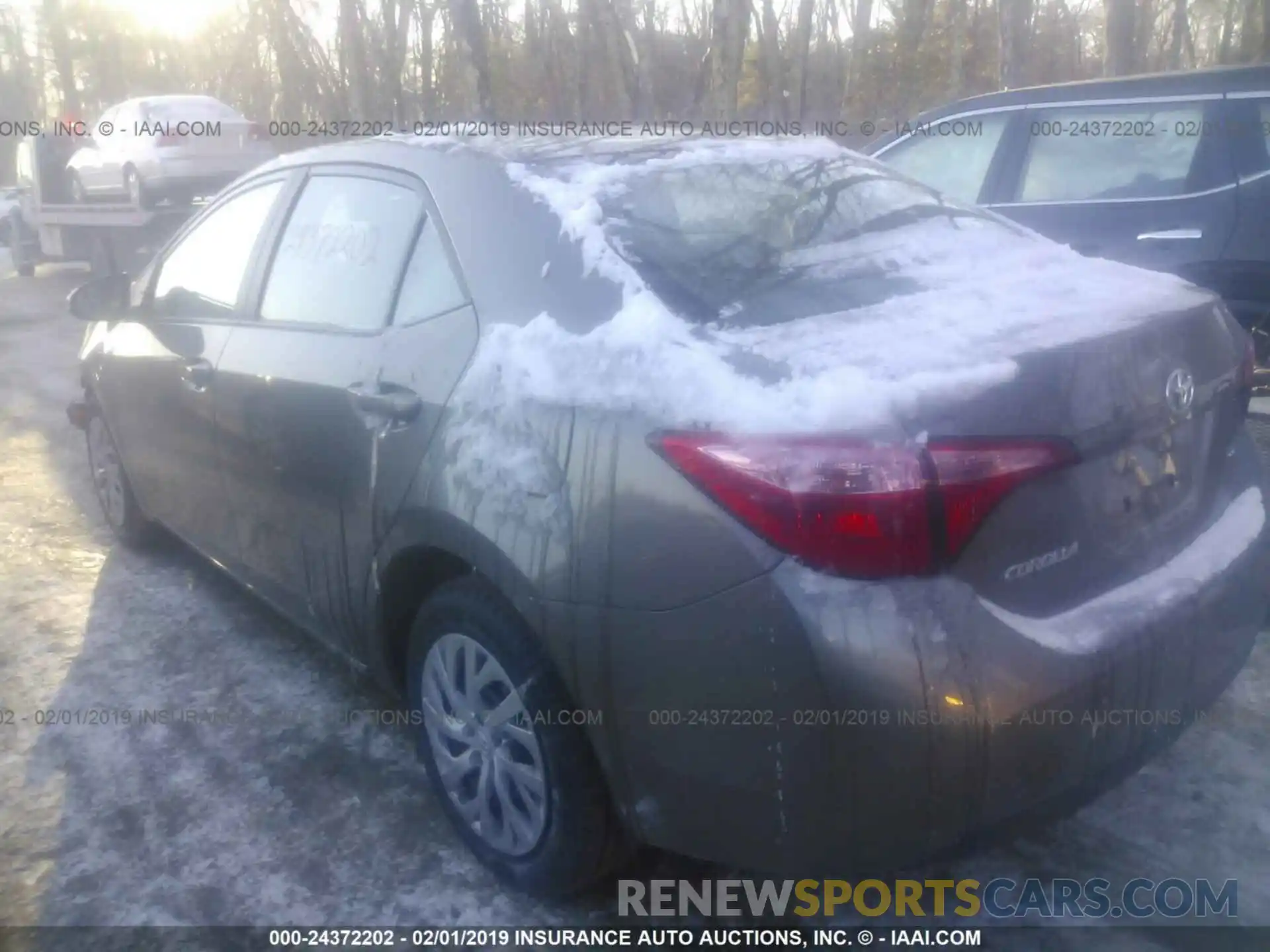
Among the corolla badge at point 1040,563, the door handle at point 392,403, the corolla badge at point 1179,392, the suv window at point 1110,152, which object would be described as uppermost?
the suv window at point 1110,152

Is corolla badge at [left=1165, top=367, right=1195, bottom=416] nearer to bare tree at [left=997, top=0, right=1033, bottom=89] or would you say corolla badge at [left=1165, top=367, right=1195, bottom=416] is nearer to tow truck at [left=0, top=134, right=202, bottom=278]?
tow truck at [left=0, top=134, right=202, bottom=278]

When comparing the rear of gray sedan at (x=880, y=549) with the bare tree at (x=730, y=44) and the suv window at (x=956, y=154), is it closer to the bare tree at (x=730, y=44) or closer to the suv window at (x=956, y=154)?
the suv window at (x=956, y=154)

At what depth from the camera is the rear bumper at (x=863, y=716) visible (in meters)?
2.00

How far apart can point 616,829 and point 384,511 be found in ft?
3.20

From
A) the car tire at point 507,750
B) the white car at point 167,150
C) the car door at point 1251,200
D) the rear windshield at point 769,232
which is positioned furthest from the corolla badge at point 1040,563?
the white car at point 167,150

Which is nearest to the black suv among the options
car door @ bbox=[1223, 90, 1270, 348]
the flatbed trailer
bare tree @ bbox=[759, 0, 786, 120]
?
car door @ bbox=[1223, 90, 1270, 348]

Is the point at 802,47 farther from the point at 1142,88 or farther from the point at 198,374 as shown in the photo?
→ the point at 198,374

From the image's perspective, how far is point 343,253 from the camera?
3.29 meters

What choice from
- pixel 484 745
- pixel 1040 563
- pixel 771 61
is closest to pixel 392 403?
pixel 484 745

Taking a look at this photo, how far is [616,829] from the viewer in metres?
2.52

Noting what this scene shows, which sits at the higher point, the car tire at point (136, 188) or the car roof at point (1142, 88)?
the car roof at point (1142, 88)

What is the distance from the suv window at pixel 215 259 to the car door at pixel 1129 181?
3790 mm

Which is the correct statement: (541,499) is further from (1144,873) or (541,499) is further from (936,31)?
(936,31)

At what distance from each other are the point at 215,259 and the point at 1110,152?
4209mm
